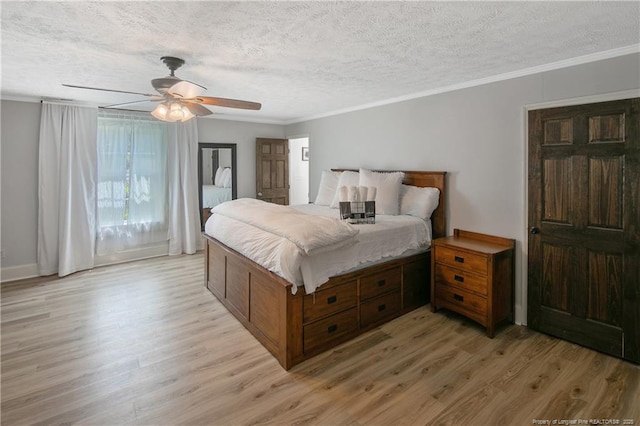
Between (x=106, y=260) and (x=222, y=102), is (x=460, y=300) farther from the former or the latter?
(x=106, y=260)

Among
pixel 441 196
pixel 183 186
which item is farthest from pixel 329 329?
pixel 183 186

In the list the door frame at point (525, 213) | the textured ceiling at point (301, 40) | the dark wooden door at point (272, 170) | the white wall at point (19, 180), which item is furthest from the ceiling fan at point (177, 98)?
the dark wooden door at point (272, 170)

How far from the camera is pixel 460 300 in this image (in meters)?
3.21

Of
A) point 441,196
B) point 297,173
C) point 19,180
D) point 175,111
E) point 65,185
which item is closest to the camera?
point 175,111

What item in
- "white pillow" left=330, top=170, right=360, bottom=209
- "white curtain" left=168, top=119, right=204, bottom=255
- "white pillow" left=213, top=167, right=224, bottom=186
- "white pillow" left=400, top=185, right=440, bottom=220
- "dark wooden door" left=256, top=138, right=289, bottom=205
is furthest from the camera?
"dark wooden door" left=256, top=138, right=289, bottom=205

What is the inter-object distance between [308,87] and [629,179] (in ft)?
9.71

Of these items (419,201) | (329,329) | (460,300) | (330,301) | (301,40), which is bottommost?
(329,329)

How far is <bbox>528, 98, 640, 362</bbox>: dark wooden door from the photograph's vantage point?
8.35 feet

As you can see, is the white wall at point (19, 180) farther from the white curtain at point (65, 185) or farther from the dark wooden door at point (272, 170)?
the dark wooden door at point (272, 170)

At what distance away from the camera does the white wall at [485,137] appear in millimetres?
2777

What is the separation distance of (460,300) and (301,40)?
264cm

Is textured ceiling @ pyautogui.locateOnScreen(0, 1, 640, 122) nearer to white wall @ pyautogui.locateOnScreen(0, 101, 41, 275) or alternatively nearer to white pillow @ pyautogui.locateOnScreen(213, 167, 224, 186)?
white wall @ pyautogui.locateOnScreen(0, 101, 41, 275)

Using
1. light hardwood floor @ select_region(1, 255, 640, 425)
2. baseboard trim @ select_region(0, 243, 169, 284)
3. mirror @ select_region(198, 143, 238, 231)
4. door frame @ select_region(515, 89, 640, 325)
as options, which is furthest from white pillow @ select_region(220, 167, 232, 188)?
door frame @ select_region(515, 89, 640, 325)

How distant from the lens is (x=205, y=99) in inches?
113
